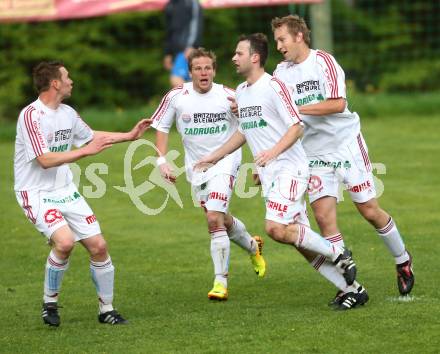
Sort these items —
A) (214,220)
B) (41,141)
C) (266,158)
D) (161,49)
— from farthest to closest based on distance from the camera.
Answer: (161,49) < (214,220) < (41,141) < (266,158)

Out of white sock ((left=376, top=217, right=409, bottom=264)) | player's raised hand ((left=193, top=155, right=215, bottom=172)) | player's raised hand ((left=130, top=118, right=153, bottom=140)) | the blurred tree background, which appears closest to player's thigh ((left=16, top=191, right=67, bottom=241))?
player's raised hand ((left=130, top=118, right=153, bottom=140))

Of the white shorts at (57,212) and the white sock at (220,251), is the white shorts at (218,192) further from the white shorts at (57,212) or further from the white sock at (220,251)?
the white shorts at (57,212)

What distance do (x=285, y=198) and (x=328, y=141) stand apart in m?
0.77

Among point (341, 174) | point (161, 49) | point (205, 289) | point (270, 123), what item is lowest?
point (205, 289)

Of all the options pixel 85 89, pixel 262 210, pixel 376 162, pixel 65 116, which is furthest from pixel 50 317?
pixel 85 89

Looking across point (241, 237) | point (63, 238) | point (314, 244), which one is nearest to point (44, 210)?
point (63, 238)

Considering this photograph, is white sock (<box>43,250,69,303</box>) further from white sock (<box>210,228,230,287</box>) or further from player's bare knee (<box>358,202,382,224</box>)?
player's bare knee (<box>358,202,382,224</box>)

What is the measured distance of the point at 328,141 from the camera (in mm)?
9242

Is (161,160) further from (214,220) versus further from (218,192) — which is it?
(214,220)

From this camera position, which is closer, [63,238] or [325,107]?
[63,238]

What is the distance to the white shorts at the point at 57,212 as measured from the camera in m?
8.66

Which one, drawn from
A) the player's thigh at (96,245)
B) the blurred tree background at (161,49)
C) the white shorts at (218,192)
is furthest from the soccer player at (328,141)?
the blurred tree background at (161,49)

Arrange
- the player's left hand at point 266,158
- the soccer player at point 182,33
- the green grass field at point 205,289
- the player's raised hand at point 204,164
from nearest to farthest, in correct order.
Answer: the green grass field at point 205,289
the player's left hand at point 266,158
the player's raised hand at point 204,164
the soccer player at point 182,33

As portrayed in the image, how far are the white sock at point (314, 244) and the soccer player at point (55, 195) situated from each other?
4.56ft
